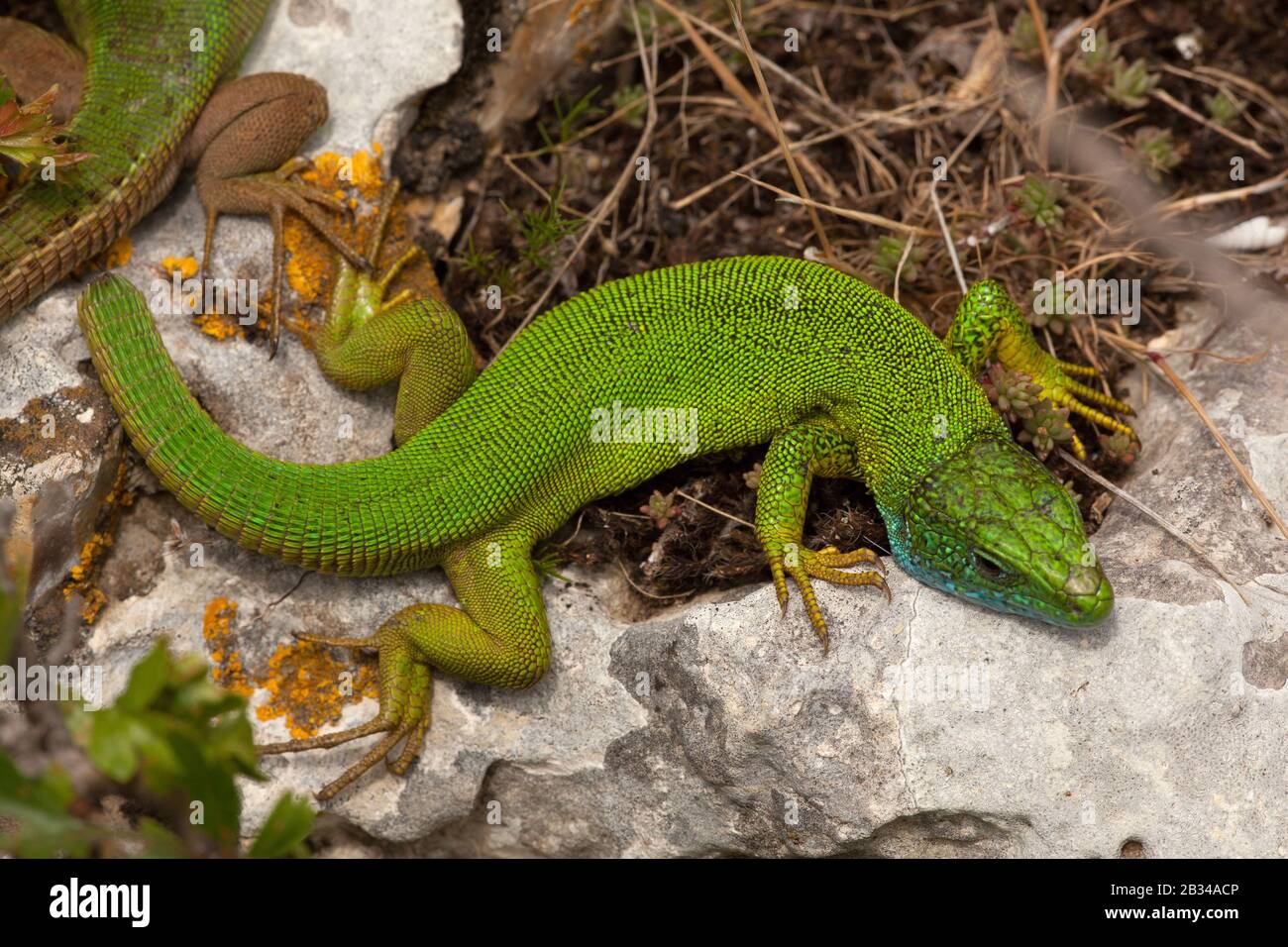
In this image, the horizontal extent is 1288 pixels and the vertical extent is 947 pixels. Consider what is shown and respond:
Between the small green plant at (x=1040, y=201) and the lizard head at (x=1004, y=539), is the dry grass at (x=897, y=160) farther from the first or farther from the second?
the lizard head at (x=1004, y=539)

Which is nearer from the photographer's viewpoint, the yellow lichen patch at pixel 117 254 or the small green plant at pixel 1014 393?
the small green plant at pixel 1014 393

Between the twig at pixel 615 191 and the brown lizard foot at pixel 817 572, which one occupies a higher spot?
the twig at pixel 615 191

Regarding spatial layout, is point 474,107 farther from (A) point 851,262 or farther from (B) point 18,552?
(B) point 18,552

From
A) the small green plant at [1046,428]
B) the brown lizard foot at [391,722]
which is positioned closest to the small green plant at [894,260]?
the small green plant at [1046,428]

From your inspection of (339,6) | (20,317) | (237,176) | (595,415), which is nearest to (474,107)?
(339,6)

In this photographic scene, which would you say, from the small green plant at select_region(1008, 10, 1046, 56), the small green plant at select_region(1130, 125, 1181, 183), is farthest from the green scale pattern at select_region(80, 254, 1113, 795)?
the small green plant at select_region(1008, 10, 1046, 56)

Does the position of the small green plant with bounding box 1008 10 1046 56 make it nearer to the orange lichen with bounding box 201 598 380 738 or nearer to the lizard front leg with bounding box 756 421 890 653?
the lizard front leg with bounding box 756 421 890 653

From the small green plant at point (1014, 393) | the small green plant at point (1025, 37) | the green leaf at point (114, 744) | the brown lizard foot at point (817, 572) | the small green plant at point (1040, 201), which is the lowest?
the brown lizard foot at point (817, 572)
